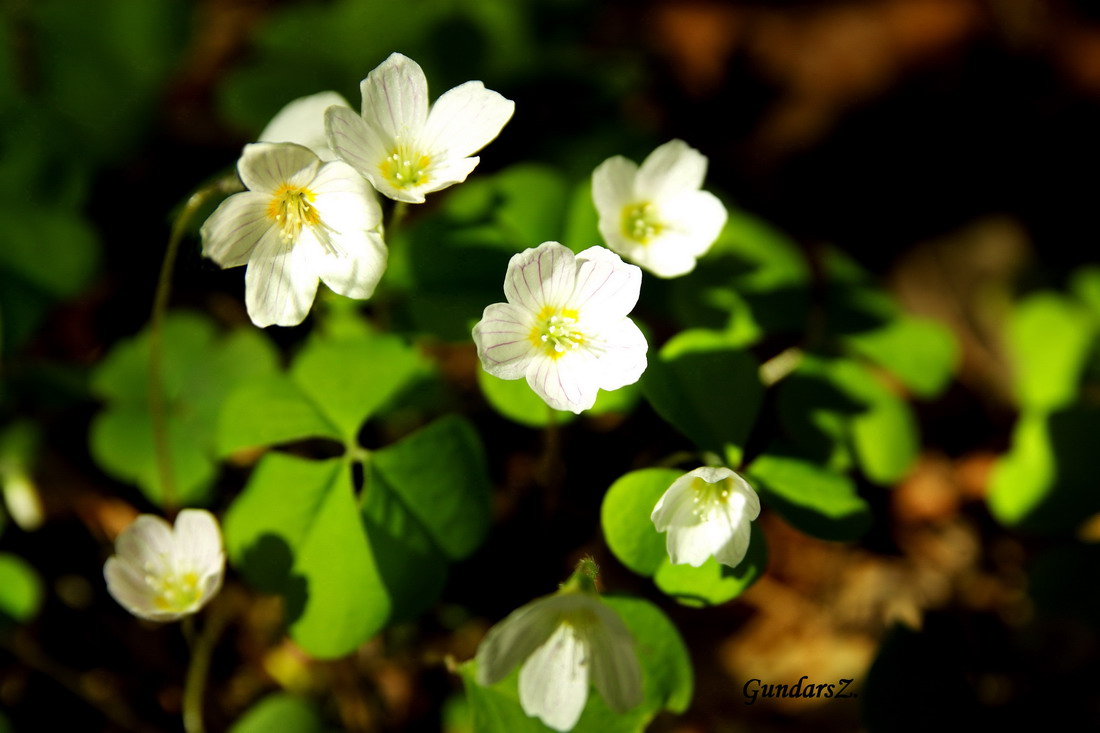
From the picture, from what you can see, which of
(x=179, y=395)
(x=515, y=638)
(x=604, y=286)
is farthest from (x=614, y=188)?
(x=179, y=395)

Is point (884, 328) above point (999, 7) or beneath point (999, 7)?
beneath

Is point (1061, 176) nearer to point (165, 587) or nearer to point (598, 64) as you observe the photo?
point (598, 64)

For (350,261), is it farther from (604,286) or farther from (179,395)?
(179,395)

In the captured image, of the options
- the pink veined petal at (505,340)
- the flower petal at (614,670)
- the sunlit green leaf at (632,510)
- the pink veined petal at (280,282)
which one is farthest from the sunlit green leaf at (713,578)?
the pink veined petal at (280,282)

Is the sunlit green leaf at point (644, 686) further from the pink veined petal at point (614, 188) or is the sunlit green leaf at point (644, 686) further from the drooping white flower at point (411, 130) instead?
the drooping white flower at point (411, 130)

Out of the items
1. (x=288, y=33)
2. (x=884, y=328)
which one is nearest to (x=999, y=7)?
(x=884, y=328)

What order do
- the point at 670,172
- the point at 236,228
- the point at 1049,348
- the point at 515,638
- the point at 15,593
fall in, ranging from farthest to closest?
1. the point at 1049,348
2. the point at 15,593
3. the point at 670,172
4. the point at 236,228
5. the point at 515,638

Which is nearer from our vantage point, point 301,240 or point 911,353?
point 301,240
